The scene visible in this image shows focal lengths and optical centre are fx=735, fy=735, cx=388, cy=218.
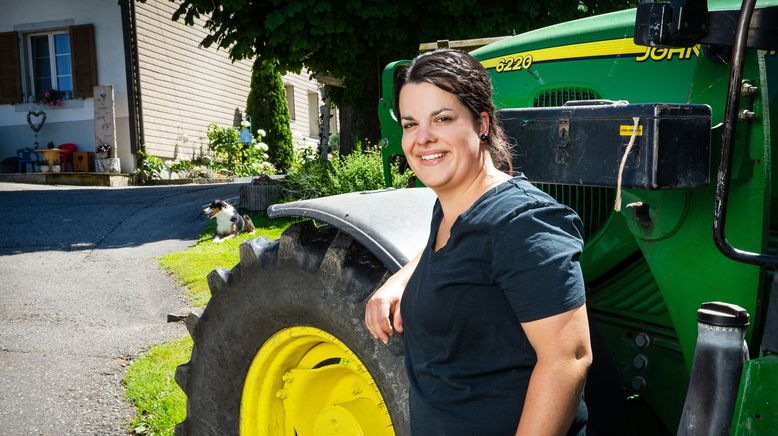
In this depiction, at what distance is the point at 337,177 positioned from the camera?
33.4 ft

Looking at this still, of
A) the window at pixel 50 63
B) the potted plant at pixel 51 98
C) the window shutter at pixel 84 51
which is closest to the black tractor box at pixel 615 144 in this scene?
the window shutter at pixel 84 51

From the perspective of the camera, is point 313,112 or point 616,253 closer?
point 616,253

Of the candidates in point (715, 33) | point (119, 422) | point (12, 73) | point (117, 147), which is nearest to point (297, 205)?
point (715, 33)

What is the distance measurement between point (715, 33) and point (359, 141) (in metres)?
10.3

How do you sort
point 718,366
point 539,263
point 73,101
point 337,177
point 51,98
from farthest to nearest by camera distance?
1. point 73,101
2. point 51,98
3. point 337,177
4. point 718,366
5. point 539,263

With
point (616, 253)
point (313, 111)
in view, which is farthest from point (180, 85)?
point (616, 253)

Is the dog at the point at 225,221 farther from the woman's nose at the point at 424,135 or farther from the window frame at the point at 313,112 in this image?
the window frame at the point at 313,112

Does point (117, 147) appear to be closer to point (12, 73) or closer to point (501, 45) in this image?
point (12, 73)

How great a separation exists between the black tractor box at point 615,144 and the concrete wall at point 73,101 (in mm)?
15602

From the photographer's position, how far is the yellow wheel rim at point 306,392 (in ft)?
7.61

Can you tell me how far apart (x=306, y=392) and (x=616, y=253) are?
3.68 feet

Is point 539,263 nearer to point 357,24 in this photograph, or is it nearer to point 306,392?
point 306,392

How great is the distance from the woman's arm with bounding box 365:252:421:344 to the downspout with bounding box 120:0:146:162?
15.4m

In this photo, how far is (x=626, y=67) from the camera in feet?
7.02
